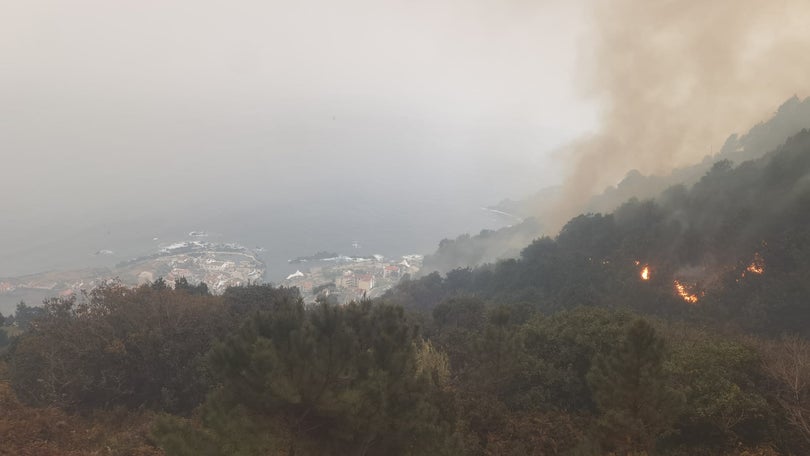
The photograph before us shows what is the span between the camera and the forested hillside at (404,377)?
782 centimetres

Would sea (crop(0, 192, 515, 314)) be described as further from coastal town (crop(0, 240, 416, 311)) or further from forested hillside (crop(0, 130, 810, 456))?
forested hillside (crop(0, 130, 810, 456))

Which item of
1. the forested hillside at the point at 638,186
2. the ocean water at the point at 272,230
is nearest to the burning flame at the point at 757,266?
the forested hillside at the point at 638,186

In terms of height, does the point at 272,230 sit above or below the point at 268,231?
above

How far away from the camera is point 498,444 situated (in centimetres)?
1166

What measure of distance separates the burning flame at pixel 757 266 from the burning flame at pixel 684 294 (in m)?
4.01

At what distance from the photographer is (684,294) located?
3366 centimetres

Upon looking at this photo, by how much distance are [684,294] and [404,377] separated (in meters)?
33.3

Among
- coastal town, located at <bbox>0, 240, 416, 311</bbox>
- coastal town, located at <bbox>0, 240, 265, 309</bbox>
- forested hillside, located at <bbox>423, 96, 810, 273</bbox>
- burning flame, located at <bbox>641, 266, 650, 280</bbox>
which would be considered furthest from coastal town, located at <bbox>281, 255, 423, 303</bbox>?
burning flame, located at <bbox>641, 266, 650, 280</bbox>

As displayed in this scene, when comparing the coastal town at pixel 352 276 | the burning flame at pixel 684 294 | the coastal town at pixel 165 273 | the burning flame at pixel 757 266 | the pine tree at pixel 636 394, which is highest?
the pine tree at pixel 636 394

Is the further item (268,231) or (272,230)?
(272,230)

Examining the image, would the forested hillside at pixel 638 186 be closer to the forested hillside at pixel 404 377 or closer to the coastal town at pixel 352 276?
the coastal town at pixel 352 276

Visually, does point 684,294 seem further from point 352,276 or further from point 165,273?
point 165,273

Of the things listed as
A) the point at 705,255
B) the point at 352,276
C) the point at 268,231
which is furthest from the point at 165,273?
the point at 705,255

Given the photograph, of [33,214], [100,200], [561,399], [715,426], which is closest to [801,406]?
[715,426]
